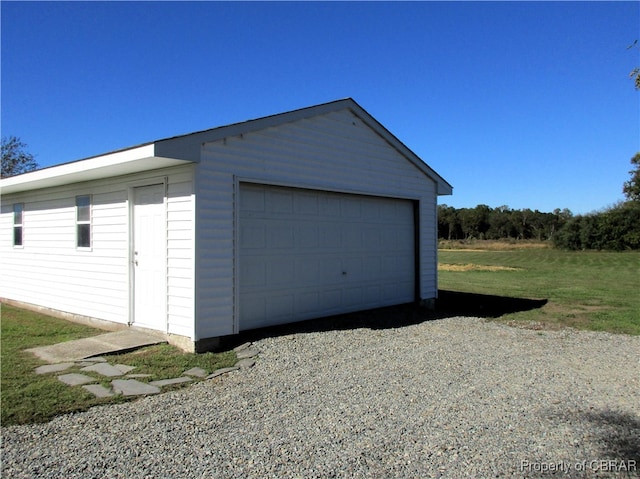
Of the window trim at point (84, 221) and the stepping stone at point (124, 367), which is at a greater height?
the window trim at point (84, 221)

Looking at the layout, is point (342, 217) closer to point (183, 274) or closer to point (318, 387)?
point (183, 274)

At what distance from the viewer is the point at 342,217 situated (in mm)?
9227

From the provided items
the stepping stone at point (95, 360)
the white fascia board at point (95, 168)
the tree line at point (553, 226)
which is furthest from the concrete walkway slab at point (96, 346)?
the tree line at point (553, 226)

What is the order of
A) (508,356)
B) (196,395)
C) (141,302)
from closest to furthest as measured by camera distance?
1. (196,395)
2. (508,356)
3. (141,302)

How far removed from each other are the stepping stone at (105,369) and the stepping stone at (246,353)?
1.50 meters

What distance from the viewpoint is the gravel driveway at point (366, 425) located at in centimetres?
327

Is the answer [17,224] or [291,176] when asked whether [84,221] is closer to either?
[17,224]

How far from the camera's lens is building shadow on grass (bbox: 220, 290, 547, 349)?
7.52 m

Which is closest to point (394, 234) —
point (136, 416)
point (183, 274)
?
point (183, 274)

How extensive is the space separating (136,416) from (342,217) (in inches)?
229

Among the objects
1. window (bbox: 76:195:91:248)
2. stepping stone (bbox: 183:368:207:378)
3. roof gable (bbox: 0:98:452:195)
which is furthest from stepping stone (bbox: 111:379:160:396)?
window (bbox: 76:195:91:248)

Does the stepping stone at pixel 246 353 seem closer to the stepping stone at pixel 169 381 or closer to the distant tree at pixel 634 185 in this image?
the stepping stone at pixel 169 381

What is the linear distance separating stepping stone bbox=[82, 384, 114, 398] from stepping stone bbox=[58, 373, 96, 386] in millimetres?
162

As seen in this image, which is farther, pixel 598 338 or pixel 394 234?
pixel 394 234
